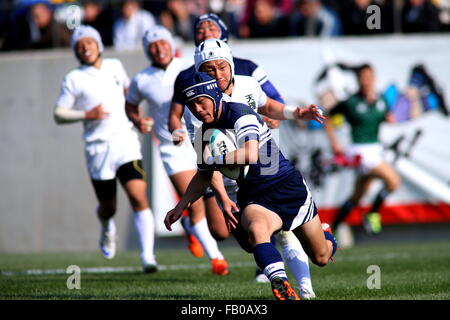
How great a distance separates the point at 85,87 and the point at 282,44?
6.30m

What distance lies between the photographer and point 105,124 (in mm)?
9961

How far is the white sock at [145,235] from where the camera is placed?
965 cm

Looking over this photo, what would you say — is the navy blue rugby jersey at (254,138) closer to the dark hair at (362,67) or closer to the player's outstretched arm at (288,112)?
the player's outstretched arm at (288,112)

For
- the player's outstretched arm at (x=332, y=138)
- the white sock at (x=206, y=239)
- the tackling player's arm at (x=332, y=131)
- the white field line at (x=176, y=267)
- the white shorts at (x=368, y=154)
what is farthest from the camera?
the player's outstretched arm at (x=332, y=138)

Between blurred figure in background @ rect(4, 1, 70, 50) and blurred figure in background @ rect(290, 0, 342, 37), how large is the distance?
4459 millimetres

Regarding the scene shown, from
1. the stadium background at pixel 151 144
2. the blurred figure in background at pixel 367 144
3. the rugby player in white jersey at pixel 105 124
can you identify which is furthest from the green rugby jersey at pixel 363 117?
the rugby player in white jersey at pixel 105 124

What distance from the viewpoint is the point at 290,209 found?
6.31 metres

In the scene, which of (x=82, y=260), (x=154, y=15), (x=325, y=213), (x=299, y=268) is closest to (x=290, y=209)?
(x=299, y=268)

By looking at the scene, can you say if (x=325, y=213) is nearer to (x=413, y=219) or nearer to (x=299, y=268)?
(x=413, y=219)

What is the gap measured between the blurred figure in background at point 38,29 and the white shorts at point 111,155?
747 cm

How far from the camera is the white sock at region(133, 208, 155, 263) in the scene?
9648 mm
